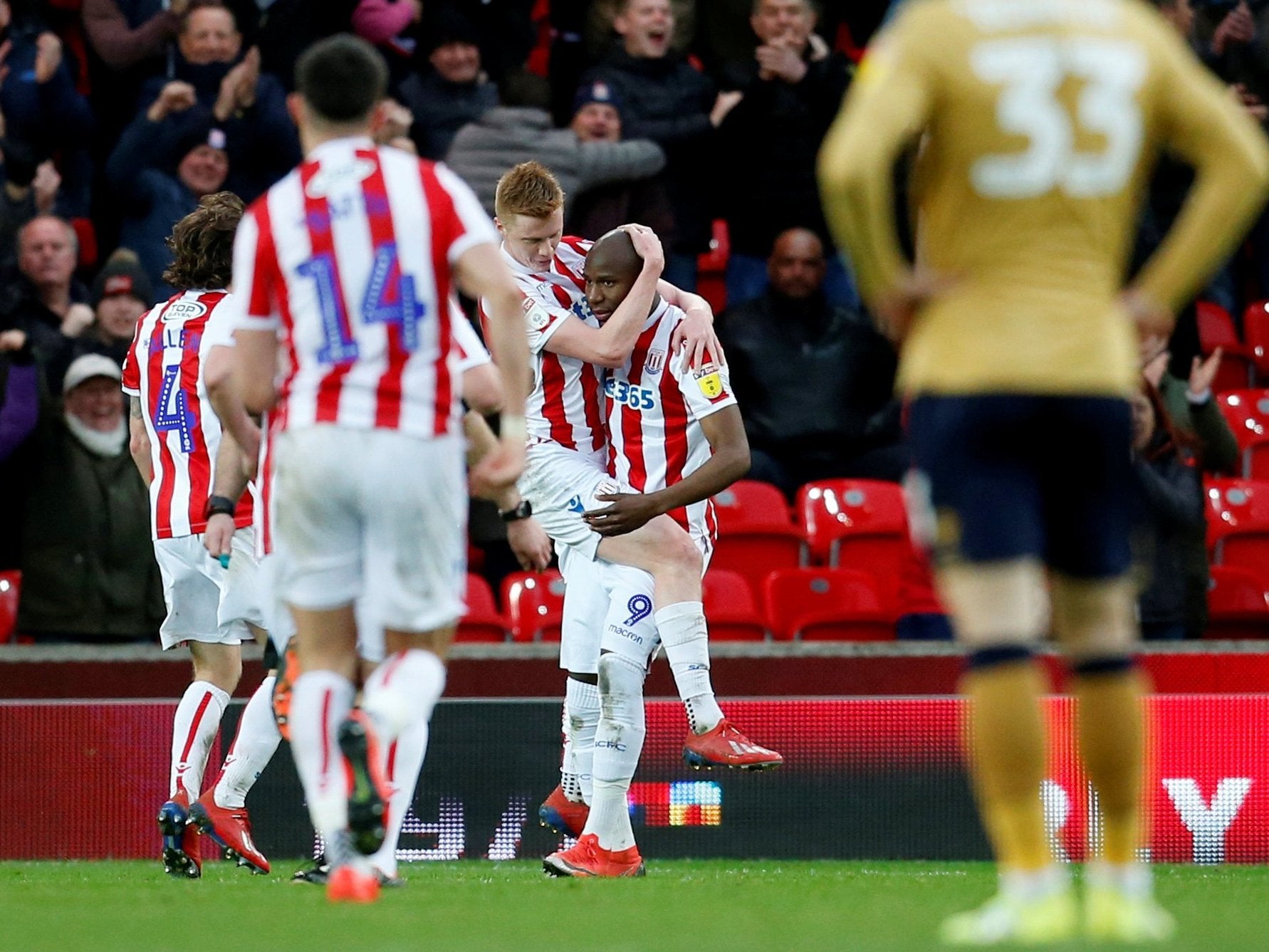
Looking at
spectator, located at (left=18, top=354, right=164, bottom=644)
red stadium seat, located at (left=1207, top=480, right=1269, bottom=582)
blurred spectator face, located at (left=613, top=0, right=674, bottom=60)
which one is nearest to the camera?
spectator, located at (left=18, top=354, right=164, bottom=644)

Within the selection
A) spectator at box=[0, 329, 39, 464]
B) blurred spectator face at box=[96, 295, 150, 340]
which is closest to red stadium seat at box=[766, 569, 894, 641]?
blurred spectator face at box=[96, 295, 150, 340]

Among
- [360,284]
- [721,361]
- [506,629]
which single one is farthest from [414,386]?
[506,629]

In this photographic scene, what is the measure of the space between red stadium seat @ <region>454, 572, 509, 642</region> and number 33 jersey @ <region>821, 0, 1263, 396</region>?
248 inches

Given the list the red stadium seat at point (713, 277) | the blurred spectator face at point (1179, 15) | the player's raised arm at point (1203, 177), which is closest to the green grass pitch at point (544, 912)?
Answer: the player's raised arm at point (1203, 177)

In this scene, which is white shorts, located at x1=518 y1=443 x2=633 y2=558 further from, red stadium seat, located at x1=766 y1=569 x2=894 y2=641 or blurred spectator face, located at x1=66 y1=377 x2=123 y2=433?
blurred spectator face, located at x1=66 y1=377 x2=123 y2=433

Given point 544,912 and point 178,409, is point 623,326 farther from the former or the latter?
point 544,912

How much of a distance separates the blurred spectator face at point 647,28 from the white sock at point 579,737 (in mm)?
5558

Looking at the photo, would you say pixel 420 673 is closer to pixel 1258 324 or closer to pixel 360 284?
pixel 360 284

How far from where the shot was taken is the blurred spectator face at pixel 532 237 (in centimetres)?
775

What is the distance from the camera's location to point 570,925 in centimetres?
472

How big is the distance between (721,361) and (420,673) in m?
2.83

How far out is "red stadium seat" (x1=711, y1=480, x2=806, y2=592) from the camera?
1103 cm

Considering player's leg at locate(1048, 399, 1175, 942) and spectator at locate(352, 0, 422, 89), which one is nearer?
player's leg at locate(1048, 399, 1175, 942)

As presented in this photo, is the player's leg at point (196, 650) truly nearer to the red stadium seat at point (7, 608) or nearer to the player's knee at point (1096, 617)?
the red stadium seat at point (7, 608)
